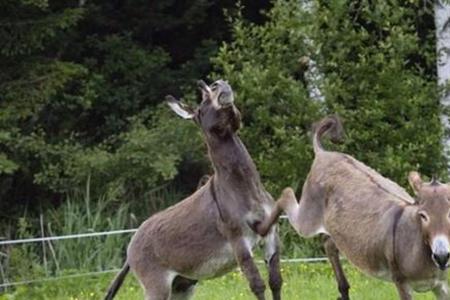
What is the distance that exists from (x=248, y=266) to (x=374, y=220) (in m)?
0.87

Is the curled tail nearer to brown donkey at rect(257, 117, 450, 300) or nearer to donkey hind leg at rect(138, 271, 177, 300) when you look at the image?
brown donkey at rect(257, 117, 450, 300)

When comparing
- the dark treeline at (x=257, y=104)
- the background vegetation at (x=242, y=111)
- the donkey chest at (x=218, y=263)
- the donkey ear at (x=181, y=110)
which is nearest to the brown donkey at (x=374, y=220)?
the donkey chest at (x=218, y=263)

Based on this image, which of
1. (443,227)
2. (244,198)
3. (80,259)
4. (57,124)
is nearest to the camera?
(443,227)

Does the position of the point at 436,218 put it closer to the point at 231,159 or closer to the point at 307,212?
the point at 231,159

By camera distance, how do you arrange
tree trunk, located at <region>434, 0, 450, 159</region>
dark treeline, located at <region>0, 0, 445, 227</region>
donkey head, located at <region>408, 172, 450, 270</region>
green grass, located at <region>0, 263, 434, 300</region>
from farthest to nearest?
tree trunk, located at <region>434, 0, 450, 159</region>
dark treeline, located at <region>0, 0, 445, 227</region>
green grass, located at <region>0, 263, 434, 300</region>
donkey head, located at <region>408, 172, 450, 270</region>

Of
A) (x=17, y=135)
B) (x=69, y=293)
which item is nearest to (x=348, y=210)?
A: (x=69, y=293)

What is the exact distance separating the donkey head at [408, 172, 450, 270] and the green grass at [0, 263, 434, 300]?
2215mm

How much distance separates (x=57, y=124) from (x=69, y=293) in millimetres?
5690

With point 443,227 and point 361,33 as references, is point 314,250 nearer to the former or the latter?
point 361,33

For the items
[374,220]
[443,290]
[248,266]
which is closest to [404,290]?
[443,290]

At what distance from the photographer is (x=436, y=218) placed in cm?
754

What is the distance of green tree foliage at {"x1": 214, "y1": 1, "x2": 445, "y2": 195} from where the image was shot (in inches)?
606

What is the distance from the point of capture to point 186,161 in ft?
54.9

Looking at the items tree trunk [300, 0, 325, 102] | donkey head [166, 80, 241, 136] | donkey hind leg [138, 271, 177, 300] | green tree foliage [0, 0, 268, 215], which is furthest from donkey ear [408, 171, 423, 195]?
green tree foliage [0, 0, 268, 215]
